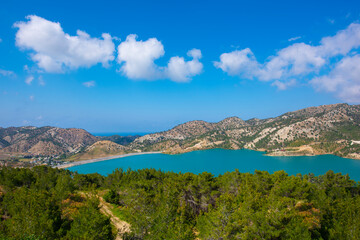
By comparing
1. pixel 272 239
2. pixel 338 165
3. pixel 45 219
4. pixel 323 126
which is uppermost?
pixel 323 126

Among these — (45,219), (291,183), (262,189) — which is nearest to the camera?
(45,219)

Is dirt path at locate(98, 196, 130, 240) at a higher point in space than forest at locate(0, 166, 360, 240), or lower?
lower

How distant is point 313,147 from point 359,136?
3885 centimetres

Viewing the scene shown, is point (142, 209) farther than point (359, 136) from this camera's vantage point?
No

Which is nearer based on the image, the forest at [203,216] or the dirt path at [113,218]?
the forest at [203,216]

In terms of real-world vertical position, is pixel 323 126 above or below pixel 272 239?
above

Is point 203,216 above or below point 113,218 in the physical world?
A: above

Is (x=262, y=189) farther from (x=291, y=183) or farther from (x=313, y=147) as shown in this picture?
(x=313, y=147)

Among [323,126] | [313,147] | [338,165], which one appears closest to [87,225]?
[338,165]

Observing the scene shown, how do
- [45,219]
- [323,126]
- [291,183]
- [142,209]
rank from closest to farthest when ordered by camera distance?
[45,219], [142,209], [291,183], [323,126]

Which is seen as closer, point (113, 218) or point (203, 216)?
point (203, 216)

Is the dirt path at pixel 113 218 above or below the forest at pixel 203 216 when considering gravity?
below

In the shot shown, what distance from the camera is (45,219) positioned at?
2034 centimetres

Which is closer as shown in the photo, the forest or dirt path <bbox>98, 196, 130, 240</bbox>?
the forest
